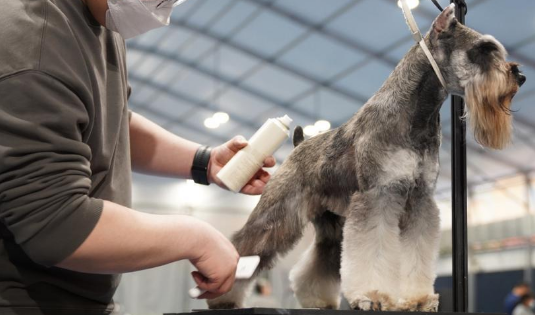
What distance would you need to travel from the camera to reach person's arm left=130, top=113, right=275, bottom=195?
1.62 metres

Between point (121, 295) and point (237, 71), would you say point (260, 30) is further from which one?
point (121, 295)

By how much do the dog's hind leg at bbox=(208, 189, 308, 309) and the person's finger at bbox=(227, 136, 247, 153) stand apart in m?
0.22

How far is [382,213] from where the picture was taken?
1.50 m

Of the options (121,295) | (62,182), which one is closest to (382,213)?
(62,182)

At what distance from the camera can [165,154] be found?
5.42 feet

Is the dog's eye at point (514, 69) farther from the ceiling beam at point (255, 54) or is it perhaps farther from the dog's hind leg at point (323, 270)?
the ceiling beam at point (255, 54)

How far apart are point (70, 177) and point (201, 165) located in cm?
71

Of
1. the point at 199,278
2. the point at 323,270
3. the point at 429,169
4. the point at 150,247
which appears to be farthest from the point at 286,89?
the point at 150,247

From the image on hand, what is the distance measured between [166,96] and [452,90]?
9.18 m

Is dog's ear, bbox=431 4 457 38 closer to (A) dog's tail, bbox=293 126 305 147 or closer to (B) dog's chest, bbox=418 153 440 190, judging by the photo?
(B) dog's chest, bbox=418 153 440 190

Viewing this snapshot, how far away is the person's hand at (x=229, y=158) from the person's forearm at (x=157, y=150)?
0.21 ft

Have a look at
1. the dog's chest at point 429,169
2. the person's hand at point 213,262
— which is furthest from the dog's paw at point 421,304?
the person's hand at point 213,262

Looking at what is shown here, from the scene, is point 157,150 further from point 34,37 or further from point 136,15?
point 34,37

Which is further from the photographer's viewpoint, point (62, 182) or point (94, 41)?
point (94, 41)
